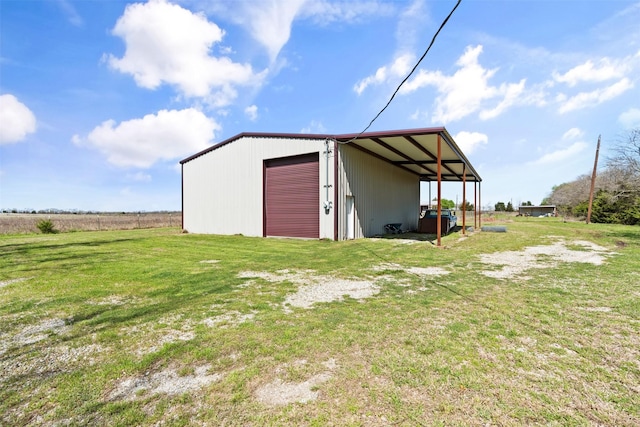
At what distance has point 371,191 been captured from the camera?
52.6ft

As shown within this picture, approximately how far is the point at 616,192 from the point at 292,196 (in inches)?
1031

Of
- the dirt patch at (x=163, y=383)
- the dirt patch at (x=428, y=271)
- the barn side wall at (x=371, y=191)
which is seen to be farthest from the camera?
the barn side wall at (x=371, y=191)

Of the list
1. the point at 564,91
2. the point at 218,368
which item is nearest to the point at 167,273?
the point at 218,368

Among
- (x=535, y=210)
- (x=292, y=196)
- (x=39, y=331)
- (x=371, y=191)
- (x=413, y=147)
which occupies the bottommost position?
(x=39, y=331)

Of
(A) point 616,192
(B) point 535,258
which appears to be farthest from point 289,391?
(A) point 616,192

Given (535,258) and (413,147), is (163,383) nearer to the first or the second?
(535,258)

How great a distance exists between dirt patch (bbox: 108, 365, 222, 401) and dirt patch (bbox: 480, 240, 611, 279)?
583 centimetres

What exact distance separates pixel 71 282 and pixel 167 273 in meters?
1.69

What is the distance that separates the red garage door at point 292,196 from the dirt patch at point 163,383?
11.0 m

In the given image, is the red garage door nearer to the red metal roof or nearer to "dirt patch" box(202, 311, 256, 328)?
the red metal roof

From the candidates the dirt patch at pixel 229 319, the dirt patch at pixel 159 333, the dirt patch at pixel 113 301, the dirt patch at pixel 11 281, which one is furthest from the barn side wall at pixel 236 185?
the dirt patch at pixel 159 333

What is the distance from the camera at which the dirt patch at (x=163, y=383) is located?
234 cm

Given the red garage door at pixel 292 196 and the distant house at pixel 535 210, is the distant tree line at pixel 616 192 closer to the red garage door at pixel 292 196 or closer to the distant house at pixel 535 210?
the distant house at pixel 535 210

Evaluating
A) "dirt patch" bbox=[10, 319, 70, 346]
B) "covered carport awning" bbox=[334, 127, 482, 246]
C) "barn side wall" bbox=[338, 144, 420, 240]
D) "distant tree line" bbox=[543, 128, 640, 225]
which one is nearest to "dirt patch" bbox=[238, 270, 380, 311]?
"dirt patch" bbox=[10, 319, 70, 346]
